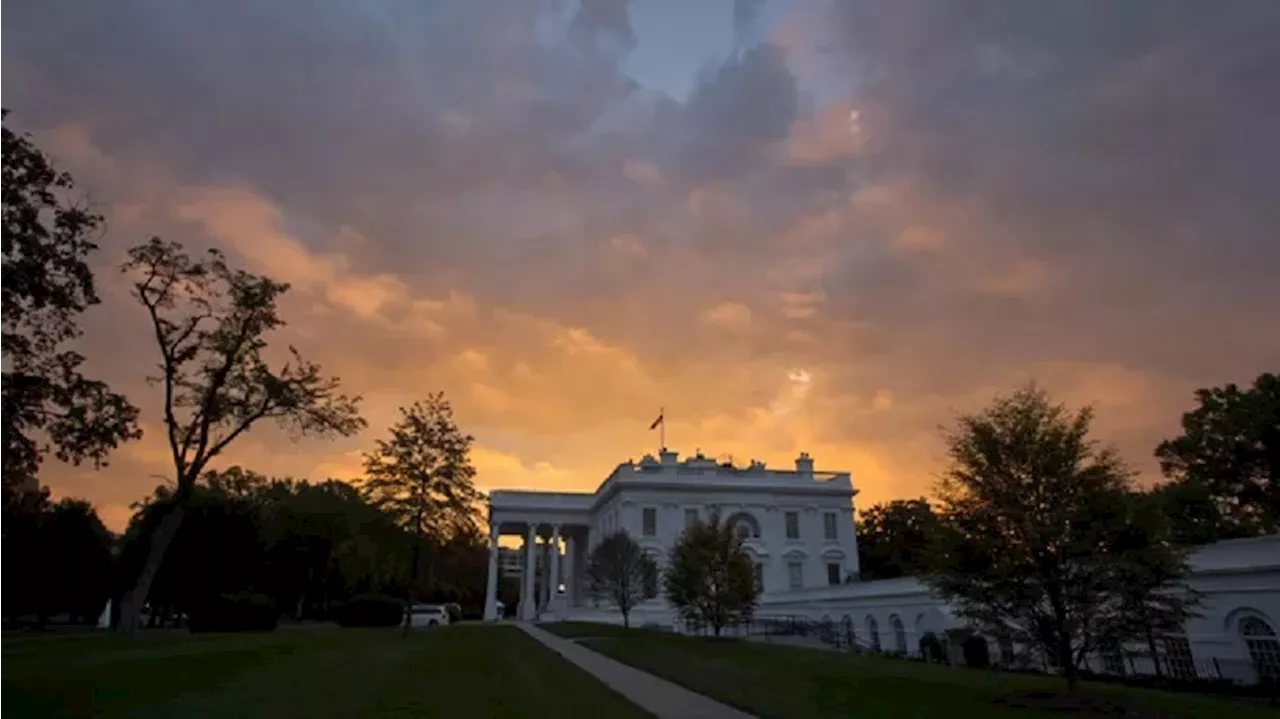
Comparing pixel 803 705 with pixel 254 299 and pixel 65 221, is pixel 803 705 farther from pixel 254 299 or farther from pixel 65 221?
pixel 254 299

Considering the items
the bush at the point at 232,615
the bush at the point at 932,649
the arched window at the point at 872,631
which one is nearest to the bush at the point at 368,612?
the bush at the point at 232,615

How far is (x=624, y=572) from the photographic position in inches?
1957

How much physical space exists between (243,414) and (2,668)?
18.7m

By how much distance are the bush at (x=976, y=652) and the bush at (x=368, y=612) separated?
34686 millimetres

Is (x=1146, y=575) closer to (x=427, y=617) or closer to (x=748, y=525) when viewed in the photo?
(x=427, y=617)

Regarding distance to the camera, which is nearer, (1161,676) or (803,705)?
(803,705)

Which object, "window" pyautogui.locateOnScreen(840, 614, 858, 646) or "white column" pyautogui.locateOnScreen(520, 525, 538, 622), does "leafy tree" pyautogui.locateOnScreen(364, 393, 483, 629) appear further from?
"white column" pyautogui.locateOnScreen(520, 525, 538, 622)

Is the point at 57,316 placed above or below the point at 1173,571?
above

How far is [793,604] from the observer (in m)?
54.1

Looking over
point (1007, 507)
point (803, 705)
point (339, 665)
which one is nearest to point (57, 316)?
point (339, 665)

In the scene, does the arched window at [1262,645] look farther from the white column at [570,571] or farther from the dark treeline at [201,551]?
the white column at [570,571]

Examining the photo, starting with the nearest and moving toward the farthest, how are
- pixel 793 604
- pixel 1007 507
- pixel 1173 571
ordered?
pixel 1173 571
pixel 1007 507
pixel 793 604

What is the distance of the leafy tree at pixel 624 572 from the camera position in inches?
1969

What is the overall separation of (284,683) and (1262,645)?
2540cm
